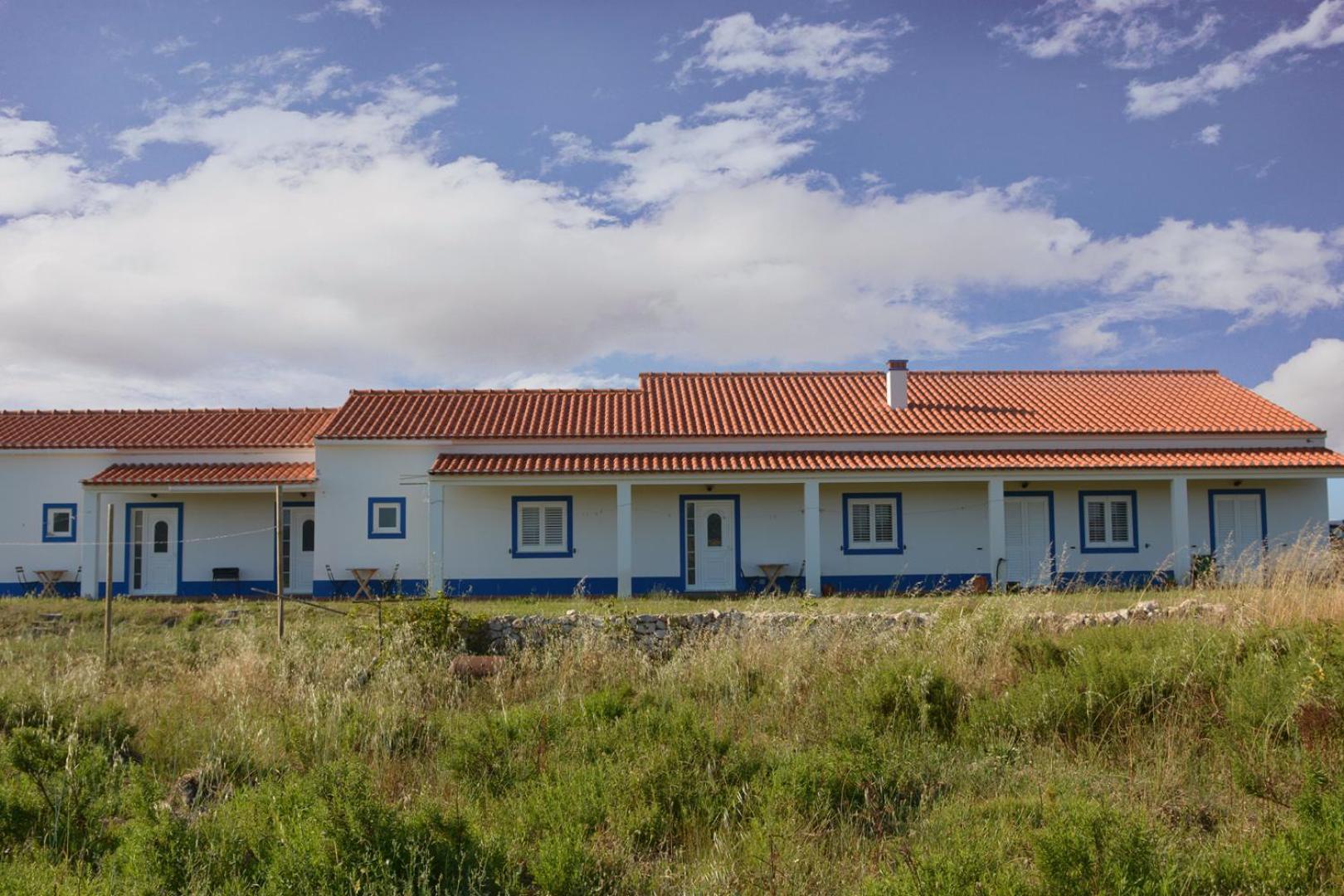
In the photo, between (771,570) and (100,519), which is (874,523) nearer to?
(771,570)

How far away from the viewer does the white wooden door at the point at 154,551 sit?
74.7ft

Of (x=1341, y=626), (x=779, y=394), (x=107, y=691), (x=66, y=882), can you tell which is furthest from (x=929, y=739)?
(x=779, y=394)

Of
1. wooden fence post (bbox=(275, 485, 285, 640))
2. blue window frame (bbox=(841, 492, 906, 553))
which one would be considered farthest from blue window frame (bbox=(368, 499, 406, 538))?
blue window frame (bbox=(841, 492, 906, 553))

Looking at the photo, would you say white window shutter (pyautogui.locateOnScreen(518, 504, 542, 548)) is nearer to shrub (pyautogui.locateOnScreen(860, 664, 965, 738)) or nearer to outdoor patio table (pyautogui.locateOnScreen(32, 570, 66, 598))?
outdoor patio table (pyautogui.locateOnScreen(32, 570, 66, 598))

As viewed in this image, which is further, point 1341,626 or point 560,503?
point 560,503

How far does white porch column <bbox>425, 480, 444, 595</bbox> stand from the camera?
834 inches

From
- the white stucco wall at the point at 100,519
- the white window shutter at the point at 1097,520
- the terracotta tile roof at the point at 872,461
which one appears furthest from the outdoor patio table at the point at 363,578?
the white window shutter at the point at 1097,520

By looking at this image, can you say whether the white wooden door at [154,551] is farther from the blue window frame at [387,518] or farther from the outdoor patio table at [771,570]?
the outdoor patio table at [771,570]

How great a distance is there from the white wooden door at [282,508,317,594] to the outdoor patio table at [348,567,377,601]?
2214mm

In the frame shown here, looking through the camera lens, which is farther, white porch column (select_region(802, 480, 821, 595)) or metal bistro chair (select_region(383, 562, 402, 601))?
metal bistro chair (select_region(383, 562, 402, 601))

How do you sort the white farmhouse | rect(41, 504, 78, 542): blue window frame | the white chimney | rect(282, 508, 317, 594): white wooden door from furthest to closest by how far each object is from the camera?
the white chimney < rect(282, 508, 317, 594): white wooden door < rect(41, 504, 78, 542): blue window frame < the white farmhouse

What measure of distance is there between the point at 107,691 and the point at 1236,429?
23.3 metres

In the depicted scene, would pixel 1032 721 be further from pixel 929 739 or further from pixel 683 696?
pixel 683 696

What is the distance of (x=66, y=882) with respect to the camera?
16.2ft
